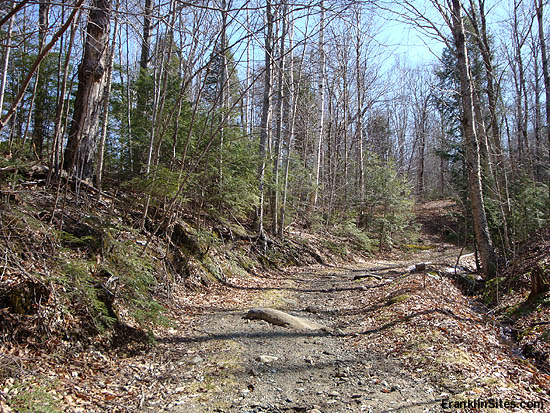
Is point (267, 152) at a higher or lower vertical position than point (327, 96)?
lower

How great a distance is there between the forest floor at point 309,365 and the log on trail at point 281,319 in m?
0.12

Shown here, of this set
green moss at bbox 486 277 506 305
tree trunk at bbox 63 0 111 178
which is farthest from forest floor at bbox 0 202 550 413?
tree trunk at bbox 63 0 111 178

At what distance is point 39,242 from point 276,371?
122 inches

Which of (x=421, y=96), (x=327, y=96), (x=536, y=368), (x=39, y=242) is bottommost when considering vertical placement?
(x=536, y=368)

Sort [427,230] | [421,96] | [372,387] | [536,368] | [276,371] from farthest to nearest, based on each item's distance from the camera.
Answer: [421,96] < [427,230] < [536,368] < [276,371] < [372,387]

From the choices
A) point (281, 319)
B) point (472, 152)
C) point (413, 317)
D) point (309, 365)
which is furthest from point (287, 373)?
point (472, 152)

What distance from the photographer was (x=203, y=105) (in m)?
10.0

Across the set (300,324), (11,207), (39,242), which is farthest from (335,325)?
(11,207)

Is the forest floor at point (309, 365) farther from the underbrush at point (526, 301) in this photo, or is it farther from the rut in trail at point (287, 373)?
the underbrush at point (526, 301)

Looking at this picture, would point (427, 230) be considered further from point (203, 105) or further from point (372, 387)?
point (372, 387)

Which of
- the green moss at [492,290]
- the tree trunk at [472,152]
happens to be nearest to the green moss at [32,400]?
the green moss at [492,290]

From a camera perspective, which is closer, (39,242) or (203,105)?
(39,242)

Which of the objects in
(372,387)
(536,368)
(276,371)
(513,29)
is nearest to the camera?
(372,387)

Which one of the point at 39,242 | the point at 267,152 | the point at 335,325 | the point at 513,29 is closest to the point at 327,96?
the point at 513,29
